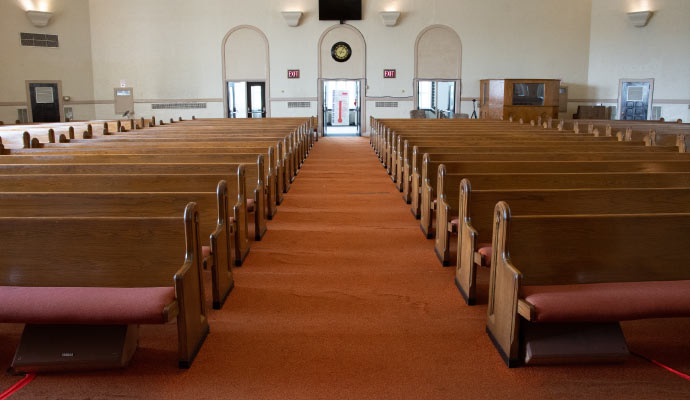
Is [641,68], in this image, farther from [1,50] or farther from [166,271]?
[1,50]

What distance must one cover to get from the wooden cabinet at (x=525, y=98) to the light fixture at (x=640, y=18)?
2.36 m

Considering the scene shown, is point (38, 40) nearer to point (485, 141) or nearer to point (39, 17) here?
point (39, 17)

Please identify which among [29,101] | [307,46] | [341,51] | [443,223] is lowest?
[443,223]

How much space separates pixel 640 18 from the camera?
43.1 feet

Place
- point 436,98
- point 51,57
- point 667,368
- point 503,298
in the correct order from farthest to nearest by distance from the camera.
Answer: point 436,98 → point 51,57 → point 503,298 → point 667,368

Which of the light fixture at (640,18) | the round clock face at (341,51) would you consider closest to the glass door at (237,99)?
the round clock face at (341,51)

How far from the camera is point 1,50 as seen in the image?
42.0ft

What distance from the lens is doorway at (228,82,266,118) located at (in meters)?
14.7

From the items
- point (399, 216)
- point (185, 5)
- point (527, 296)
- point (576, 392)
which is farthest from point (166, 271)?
point (185, 5)

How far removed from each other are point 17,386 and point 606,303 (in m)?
2.32

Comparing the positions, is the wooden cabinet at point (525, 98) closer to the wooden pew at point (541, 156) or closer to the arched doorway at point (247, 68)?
the arched doorway at point (247, 68)

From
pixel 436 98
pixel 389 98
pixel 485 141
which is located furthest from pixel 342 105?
pixel 485 141

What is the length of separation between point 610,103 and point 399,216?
478 inches

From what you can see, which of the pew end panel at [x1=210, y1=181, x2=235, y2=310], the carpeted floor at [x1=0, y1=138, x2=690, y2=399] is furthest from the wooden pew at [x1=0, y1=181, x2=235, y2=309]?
the carpeted floor at [x1=0, y1=138, x2=690, y2=399]
